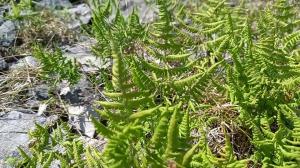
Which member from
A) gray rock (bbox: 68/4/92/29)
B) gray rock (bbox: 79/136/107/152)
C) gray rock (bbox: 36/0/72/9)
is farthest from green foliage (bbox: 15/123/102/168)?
gray rock (bbox: 36/0/72/9)

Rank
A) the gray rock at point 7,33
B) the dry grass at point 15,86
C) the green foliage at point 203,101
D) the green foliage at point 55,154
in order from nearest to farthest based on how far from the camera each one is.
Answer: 1. the green foliage at point 203,101
2. the green foliage at point 55,154
3. the dry grass at point 15,86
4. the gray rock at point 7,33

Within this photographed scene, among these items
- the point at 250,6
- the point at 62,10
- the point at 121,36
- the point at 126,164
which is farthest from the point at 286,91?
the point at 62,10

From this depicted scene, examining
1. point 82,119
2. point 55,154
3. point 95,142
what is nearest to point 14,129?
point 82,119

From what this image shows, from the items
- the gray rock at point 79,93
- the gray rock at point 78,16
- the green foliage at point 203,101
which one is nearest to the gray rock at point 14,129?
the gray rock at point 79,93

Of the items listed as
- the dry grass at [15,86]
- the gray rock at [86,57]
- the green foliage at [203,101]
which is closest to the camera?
the green foliage at [203,101]

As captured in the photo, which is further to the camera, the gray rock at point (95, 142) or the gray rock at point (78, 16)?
the gray rock at point (78, 16)

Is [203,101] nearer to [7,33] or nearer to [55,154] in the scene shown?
[55,154]

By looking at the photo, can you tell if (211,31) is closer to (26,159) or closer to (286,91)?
(286,91)

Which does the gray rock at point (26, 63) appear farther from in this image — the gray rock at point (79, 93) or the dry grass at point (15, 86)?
Answer: the gray rock at point (79, 93)
